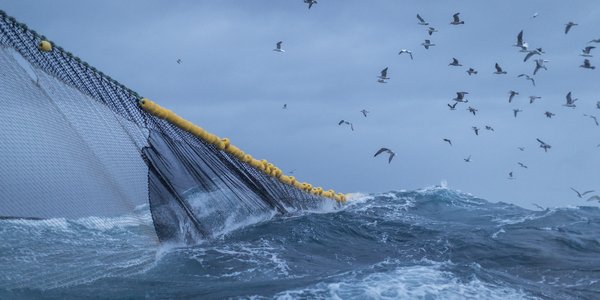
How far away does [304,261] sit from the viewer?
44.6ft

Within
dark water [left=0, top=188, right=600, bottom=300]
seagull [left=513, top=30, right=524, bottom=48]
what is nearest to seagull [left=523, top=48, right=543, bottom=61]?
seagull [left=513, top=30, right=524, bottom=48]

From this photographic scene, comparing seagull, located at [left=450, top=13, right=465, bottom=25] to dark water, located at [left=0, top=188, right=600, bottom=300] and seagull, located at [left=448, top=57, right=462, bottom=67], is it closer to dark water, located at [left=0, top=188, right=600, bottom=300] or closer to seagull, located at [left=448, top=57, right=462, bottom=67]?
seagull, located at [left=448, top=57, right=462, bottom=67]

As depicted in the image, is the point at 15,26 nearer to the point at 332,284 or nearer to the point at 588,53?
the point at 332,284

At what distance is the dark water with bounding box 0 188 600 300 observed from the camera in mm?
10250

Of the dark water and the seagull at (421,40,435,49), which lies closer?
the dark water

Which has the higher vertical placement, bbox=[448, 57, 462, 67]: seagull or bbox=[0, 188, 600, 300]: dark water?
bbox=[448, 57, 462, 67]: seagull

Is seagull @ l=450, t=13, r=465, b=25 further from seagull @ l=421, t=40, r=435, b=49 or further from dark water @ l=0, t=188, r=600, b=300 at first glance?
dark water @ l=0, t=188, r=600, b=300

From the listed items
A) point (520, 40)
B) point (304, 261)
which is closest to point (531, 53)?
point (520, 40)

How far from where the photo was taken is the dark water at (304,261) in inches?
404

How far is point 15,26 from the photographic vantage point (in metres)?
9.34

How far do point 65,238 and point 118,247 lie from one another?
7.14 feet

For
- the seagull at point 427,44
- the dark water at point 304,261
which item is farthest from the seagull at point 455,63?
the dark water at point 304,261

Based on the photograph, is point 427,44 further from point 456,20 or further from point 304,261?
point 304,261

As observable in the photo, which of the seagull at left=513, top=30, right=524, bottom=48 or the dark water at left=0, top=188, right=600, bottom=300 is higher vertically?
the seagull at left=513, top=30, right=524, bottom=48
